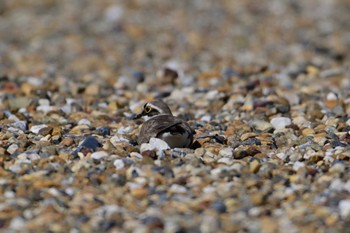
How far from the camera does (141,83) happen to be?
13.5 m

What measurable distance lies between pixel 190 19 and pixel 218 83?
4.79 meters

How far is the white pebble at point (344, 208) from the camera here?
6.68 meters

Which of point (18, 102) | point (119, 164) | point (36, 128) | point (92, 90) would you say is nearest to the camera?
point (119, 164)

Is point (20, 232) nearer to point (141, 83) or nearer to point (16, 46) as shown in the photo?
point (141, 83)

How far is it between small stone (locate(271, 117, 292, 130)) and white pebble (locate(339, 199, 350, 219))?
3.19 meters

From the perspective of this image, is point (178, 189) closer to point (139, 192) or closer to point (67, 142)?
point (139, 192)

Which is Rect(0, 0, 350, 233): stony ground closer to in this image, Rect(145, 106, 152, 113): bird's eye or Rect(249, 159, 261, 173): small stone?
Rect(249, 159, 261, 173): small stone

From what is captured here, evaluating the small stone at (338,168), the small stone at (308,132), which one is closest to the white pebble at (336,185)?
the small stone at (338,168)

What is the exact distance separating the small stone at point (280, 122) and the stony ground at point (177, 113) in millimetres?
20

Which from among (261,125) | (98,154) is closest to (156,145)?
(98,154)

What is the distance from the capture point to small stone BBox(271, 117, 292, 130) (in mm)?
10016

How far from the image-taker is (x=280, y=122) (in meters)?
10.1

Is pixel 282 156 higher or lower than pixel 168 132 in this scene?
lower

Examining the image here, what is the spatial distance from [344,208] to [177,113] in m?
4.79
